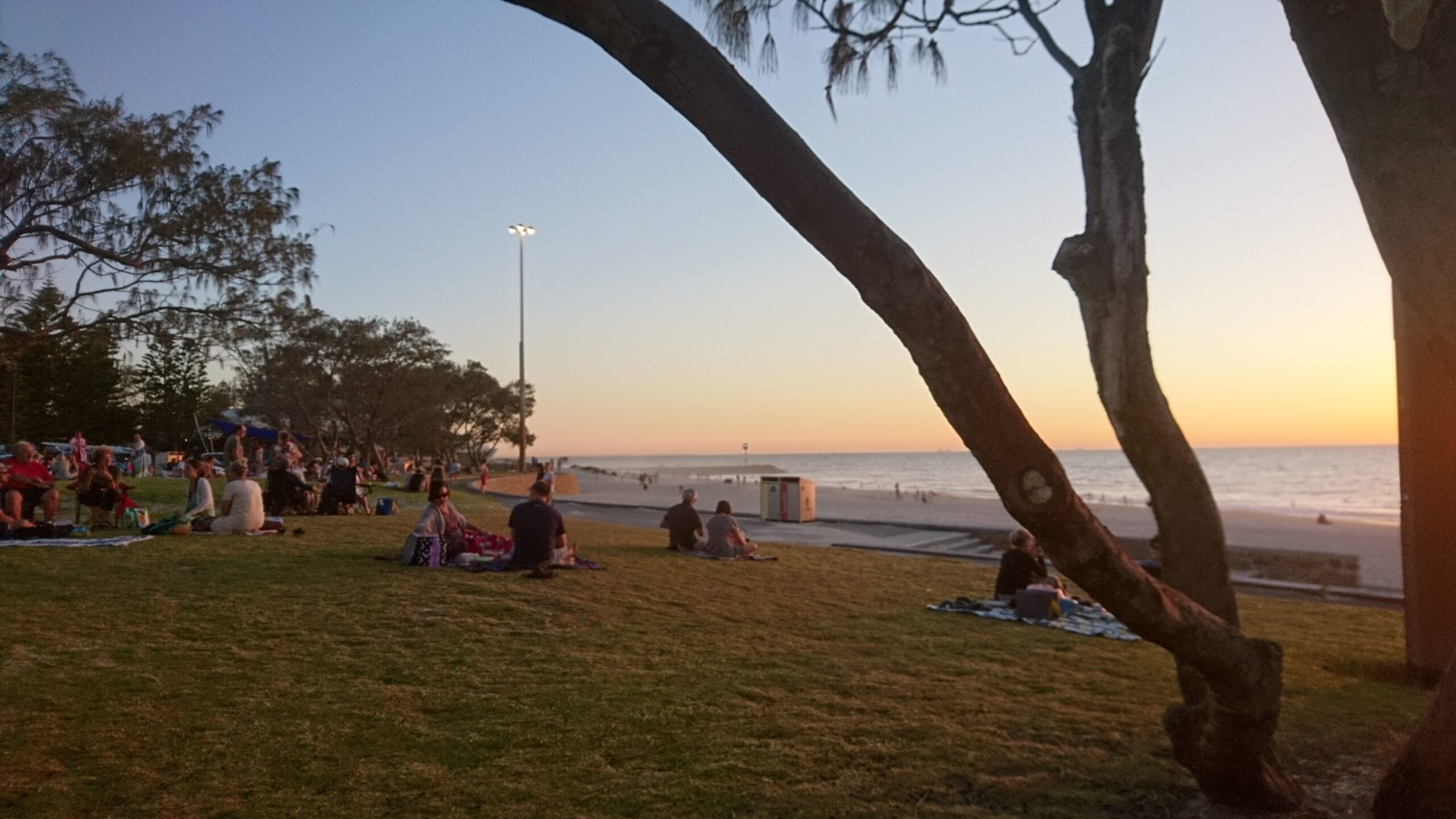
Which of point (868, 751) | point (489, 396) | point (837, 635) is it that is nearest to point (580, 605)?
point (837, 635)

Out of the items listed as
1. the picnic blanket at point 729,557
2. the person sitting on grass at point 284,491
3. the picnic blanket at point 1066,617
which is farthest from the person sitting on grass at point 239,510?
the picnic blanket at point 1066,617

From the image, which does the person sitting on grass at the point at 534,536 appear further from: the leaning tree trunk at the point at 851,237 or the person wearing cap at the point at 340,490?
the person wearing cap at the point at 340,490

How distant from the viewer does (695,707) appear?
208 inches

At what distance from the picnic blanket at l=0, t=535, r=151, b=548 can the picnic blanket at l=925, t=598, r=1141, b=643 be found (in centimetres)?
918

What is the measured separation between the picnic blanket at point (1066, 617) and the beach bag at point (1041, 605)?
0.07 m

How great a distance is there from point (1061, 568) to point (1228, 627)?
102 cm

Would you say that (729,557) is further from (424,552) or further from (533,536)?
Result: (424,552)

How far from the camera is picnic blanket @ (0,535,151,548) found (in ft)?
33.4

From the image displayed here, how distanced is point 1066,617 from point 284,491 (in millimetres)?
12605

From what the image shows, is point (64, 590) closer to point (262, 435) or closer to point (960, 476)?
point (262, 435)

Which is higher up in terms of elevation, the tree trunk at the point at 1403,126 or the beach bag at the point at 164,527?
the tree trunk at the point at 1403,126

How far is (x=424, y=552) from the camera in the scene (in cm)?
1002

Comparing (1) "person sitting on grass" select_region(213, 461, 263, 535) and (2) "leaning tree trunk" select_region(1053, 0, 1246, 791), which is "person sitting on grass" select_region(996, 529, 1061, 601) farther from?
(1) "person sitting on grass" select_region(213, 461, 263, 535)

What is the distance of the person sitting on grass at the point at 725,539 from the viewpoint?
12922 millimetres
